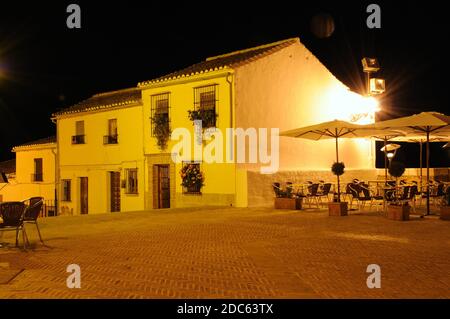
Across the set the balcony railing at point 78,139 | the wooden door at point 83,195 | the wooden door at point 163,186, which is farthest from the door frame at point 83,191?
the wooden door at point 163,186

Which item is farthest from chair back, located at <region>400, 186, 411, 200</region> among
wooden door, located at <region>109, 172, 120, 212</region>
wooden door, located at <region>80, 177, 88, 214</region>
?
wooden door, located at <region>80, 177, 88, 214</region>

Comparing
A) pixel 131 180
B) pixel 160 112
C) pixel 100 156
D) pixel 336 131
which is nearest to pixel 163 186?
pixel 131 180

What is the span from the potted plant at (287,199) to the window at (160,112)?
214 inches

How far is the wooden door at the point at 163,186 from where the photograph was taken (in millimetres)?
18625

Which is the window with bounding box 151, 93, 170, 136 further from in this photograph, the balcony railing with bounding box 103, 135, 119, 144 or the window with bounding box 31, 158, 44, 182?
the window with bounding box 31, 158, 44, 182

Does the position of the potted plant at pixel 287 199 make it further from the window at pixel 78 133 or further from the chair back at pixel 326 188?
the window at pixel 78 133

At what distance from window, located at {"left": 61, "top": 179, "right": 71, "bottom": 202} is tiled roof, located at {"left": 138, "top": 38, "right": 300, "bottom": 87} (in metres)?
7.11

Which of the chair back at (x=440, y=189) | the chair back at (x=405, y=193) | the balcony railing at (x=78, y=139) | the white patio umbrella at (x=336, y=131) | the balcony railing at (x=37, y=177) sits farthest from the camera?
the balcony railing at (x=37, y=177)

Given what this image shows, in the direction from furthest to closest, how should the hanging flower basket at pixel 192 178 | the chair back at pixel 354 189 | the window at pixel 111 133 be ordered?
1. the window at pixel 111 133
2. the hanging flower basket at pixel 192 178
3. the chair back at pixel 354 189

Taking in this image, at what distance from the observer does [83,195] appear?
22281 mm

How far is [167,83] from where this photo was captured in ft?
59.2

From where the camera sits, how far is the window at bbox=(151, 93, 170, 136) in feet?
59.6
